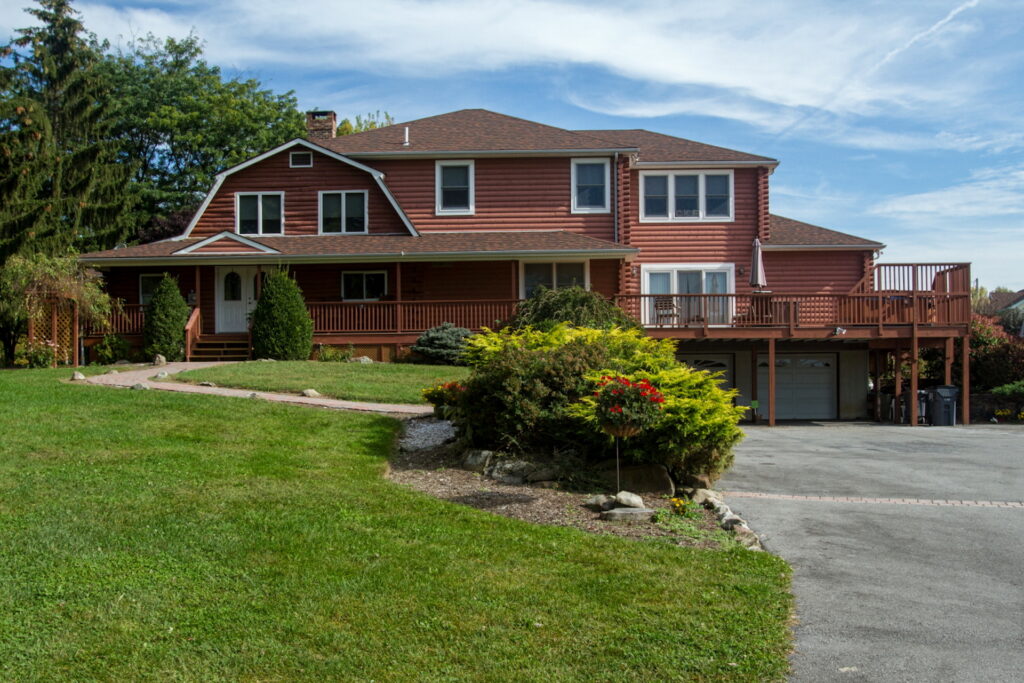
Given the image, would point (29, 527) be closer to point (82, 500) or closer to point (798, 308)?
point (82, 500)

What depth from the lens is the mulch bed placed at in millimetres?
7703

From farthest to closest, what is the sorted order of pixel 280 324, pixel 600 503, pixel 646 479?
pixel 280 324, pixel 646 479, pixel 600 503

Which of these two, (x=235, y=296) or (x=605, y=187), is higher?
(x=605, y=187)

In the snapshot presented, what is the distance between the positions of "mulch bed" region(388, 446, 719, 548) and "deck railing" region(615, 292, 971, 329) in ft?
40.7

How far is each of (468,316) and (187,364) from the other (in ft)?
23.4

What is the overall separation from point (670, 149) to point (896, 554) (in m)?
21.6

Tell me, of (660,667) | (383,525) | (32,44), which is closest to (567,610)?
(660,667)

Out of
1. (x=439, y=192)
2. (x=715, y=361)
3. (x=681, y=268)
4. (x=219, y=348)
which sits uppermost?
(x=439, y=192)

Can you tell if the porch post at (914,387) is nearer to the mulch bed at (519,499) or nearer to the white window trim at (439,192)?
the white window trim at (439,192)

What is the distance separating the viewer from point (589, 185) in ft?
85.7

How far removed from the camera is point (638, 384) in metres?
8.71

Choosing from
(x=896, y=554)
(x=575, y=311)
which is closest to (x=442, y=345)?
(x=575, y=311)

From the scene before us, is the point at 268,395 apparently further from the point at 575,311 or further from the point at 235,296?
the point at 235,296

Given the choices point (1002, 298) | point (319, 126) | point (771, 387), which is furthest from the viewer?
point (1002, 298)
